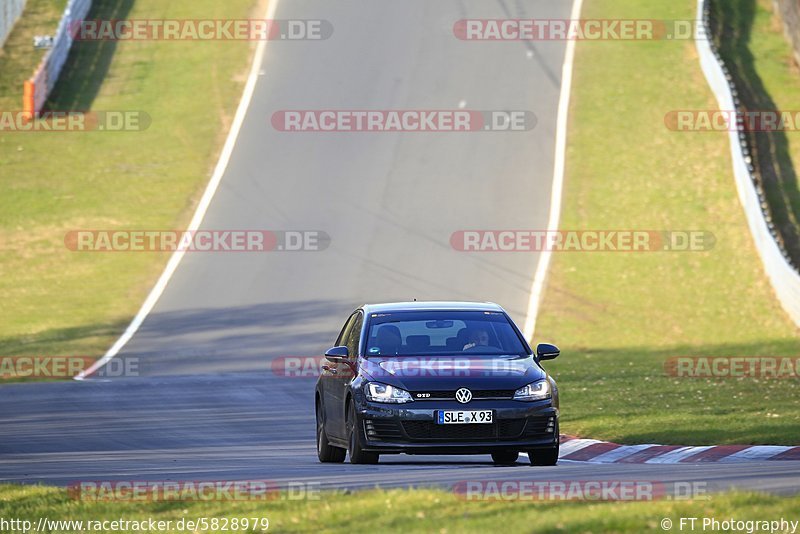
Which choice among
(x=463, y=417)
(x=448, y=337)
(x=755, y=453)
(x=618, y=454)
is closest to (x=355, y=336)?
(x=448, y=337)

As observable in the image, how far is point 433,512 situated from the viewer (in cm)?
912

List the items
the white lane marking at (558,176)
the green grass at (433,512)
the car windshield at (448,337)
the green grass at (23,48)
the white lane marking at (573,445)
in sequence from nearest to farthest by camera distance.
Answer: the green grass at (433,512)
the car windshield at (448,337)
the white lane marking at (573,445)
the white lane marking at (558,176)
the green grass at (23,48)

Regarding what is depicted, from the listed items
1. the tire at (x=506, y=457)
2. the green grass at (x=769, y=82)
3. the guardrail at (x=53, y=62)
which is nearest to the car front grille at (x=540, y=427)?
the tire at (x=506, y=457)

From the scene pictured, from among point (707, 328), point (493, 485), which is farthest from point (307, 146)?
point (493, 485)

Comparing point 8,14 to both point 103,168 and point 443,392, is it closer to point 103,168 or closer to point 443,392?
point 103,168

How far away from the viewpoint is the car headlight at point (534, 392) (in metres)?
13.0

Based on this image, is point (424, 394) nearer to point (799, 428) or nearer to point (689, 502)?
point (689, 502)

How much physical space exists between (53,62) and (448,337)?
30.6 m

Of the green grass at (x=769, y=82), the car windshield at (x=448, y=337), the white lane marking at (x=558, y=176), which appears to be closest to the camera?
the car windshield at (x=448, y=337)

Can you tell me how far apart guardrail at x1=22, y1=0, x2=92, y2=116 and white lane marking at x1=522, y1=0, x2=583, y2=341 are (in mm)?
14271

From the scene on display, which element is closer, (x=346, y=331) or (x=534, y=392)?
(x=534, y=392)

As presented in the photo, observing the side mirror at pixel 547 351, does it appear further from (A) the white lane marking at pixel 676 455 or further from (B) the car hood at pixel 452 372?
(A) the white lane marking at pixel 676 455

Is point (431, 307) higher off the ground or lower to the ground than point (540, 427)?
higher

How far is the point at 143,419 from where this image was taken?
19828 mm
